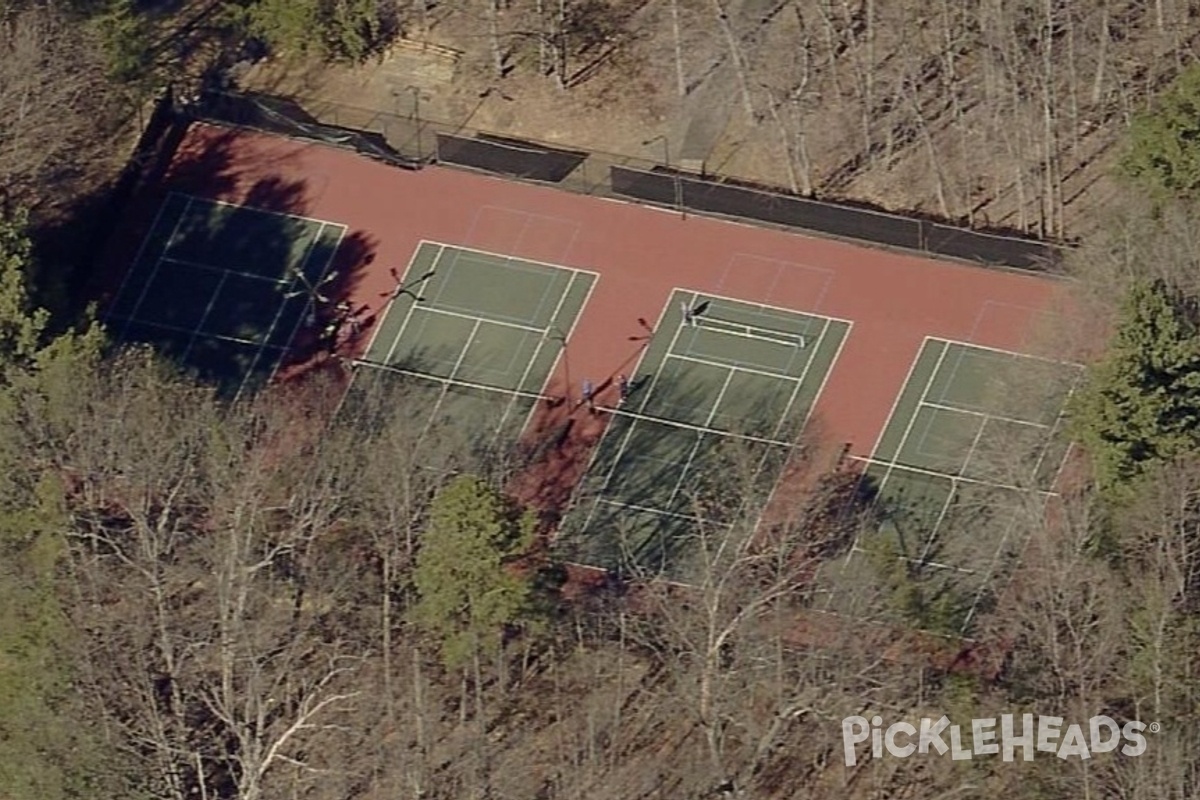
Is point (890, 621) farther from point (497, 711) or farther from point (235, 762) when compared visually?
point (235, 762)

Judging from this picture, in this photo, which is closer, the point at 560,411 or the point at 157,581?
the point at 157,581

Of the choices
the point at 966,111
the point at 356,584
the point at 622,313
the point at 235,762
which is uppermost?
the point at 966,111

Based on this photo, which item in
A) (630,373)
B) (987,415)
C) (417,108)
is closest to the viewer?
(987,415)

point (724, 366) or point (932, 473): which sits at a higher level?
point (724, 366)

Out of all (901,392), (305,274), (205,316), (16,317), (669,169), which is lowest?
(901,392)


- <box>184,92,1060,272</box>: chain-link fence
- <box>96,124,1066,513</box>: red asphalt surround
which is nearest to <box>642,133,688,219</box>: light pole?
<box>184,92,1060,272</box>: chain-link fence

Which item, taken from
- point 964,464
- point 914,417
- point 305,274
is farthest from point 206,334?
point 964,464

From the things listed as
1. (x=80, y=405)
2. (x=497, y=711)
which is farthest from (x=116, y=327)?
(x=497, y=711)

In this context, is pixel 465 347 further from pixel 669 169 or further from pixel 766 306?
pixel 669 169
